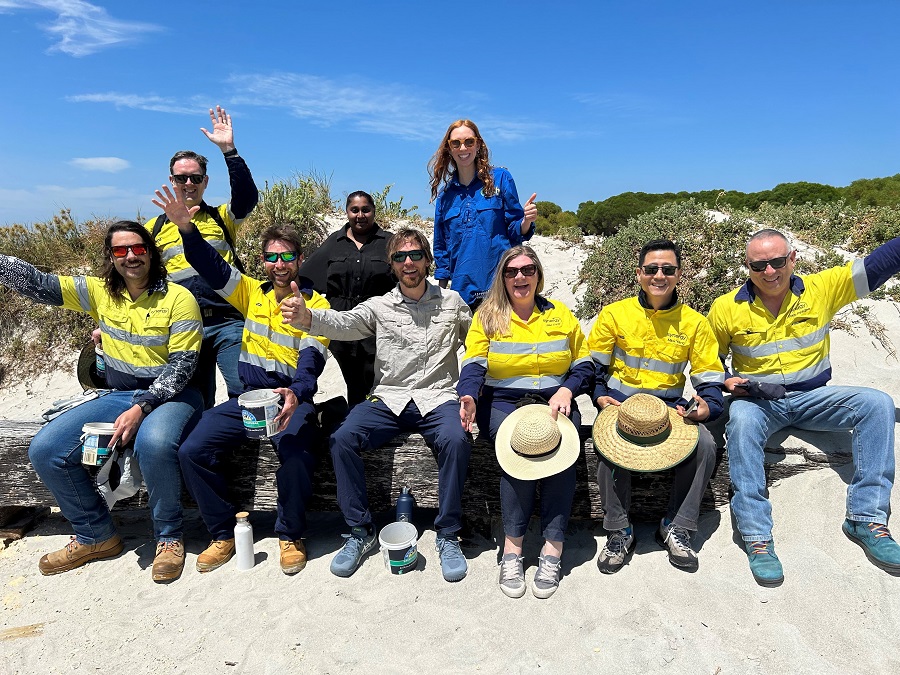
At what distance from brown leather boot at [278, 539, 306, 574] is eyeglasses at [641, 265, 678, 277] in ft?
9.77

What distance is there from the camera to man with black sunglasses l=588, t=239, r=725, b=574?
3.61 m

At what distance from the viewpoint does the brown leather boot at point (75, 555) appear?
157 inches

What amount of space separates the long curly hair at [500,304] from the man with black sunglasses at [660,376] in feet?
2.08

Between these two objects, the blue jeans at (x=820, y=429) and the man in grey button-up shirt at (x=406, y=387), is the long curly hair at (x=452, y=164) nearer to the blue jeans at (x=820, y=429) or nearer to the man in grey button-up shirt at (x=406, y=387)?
the man in grey button-up shirt at (x=406, y=387)

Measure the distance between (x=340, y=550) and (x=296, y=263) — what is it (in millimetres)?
2051

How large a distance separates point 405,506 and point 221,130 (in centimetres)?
348

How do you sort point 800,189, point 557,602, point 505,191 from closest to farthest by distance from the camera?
1. point 557,602
2. point 505,191
3. point 800,189

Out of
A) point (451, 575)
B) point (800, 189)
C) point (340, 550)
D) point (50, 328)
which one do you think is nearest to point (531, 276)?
point (451, 575)

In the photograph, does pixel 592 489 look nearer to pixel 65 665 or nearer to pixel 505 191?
pixel 505 191

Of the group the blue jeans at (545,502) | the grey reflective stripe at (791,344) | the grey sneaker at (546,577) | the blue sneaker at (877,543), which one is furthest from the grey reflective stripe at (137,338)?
the blue sneaker at (877,543)

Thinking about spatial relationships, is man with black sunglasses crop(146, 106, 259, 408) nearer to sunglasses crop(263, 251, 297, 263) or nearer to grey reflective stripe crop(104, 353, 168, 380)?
grey reflective stripe crop(104, 353, 168, 380)

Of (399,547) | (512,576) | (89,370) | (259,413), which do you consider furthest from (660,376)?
(89,370)

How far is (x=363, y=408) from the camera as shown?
4016 millimetres

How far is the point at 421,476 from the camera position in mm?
4137
